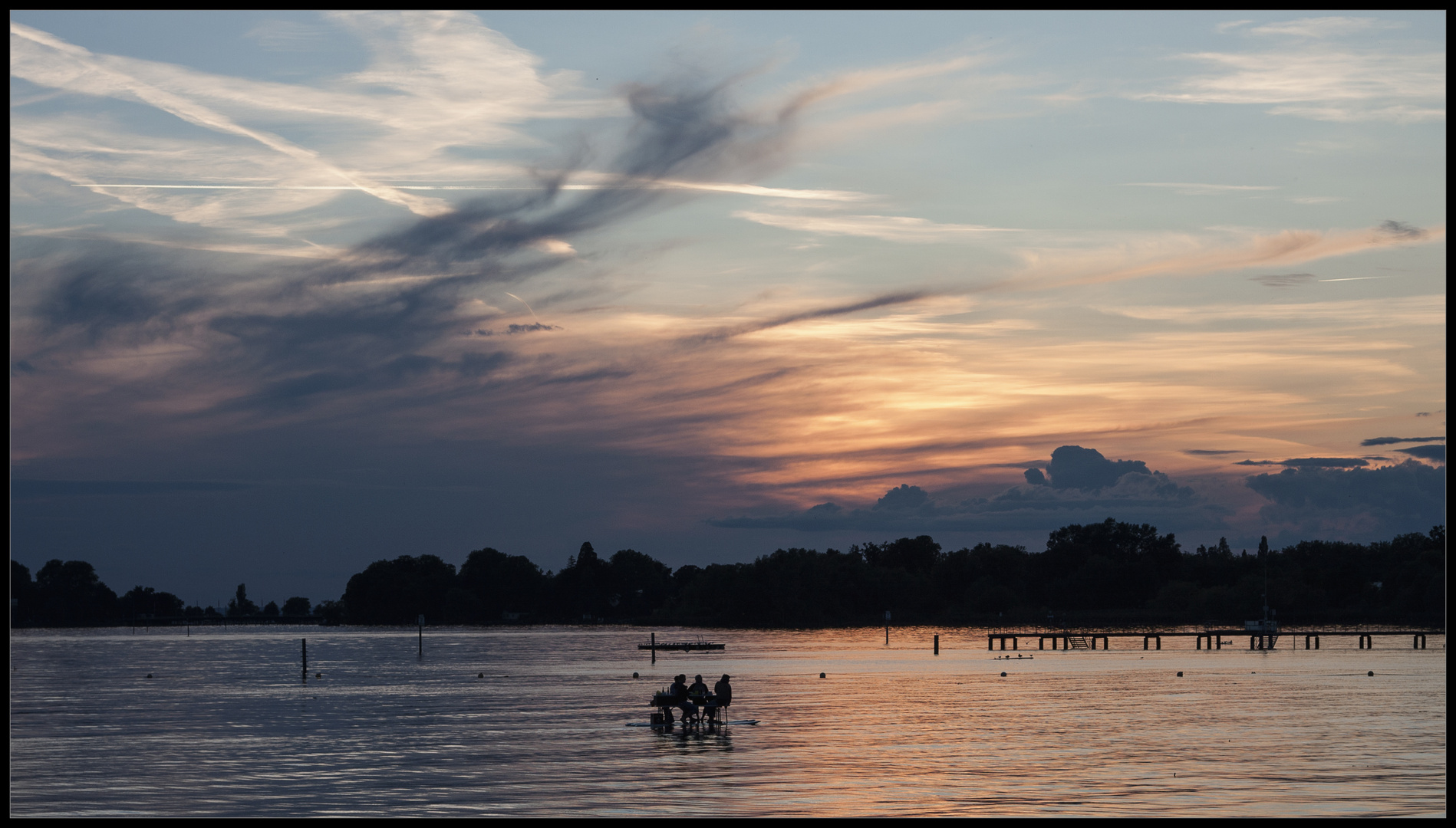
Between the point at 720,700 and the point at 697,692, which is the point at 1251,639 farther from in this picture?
the point at 697,692

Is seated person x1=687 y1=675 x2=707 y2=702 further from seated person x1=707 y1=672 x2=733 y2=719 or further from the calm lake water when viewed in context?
the calm lake water

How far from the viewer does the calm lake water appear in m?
30.7

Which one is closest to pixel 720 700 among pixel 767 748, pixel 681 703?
pixel 681 703

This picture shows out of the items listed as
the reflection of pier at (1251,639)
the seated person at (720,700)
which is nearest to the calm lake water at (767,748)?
the seated person at (720,700)

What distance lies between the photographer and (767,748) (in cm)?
4281

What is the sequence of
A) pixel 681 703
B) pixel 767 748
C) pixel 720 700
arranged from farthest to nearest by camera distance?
1. pixel 720 700
2. pixel 681 703
3. pixel 767 748

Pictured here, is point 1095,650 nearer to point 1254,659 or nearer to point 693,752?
point 1254,659

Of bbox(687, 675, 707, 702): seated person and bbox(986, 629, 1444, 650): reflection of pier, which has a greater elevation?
bbox(687, 675, 707, 702): seated person

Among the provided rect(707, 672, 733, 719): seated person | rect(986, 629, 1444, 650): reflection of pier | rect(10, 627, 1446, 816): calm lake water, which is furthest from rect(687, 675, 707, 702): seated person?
rect(986, 629, 1444, 650): reflection of pier

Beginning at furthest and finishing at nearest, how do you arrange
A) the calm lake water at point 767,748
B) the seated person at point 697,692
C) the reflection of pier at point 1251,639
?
1. the reflection of pier at point 1251,639
2. the seated person at point 697,692
3. the calm lake water at point 767,748

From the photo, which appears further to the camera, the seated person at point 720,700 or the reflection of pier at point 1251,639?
the reflection of pier at point 1251,639

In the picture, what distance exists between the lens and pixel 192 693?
83.2 metres

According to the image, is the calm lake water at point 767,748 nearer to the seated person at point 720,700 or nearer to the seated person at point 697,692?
the seated person at point 720,700

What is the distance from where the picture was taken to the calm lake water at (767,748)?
101ft
